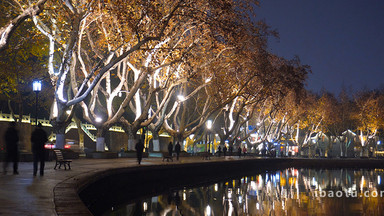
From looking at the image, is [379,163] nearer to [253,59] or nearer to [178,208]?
[253,59]

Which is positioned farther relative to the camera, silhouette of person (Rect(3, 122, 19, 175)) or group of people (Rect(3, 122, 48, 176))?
A: silhouette of person (Rect(3, 122, 19, 175))

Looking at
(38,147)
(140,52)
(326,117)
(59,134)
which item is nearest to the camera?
(38,147)

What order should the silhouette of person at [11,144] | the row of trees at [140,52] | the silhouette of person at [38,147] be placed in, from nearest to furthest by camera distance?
the silhouette of person at [38,147] < the silhouette of person at [11,144] < the row of trees at [140,52]

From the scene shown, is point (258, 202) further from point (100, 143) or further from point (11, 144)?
point (100, 143)

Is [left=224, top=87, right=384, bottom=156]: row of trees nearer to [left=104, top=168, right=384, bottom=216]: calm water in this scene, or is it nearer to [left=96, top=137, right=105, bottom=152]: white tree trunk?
[left=96, top=137, right=105, bottom=152]: white tree trunk

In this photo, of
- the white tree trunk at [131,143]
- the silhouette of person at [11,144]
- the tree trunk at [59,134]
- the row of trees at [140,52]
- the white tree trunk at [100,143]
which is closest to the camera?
the silhouette of person at [11,144]

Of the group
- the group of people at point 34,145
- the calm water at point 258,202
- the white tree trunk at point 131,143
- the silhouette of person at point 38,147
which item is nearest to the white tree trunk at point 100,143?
the white tree trunk at point 131,143

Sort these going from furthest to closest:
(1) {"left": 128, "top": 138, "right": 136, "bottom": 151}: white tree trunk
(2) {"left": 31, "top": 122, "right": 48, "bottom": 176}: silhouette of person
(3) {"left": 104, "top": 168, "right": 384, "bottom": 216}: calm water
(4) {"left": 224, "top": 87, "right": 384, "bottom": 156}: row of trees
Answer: (4) {"left": 224, "top": 87, "right": 384, "bottom": 156}: row of trees < (1) {"left": 128, "top": 138, "right": 136, "bottom": 151}: white tree trunk < (3) {"left": 104, "top": 168, "right": 384, "bottom": 216}: calm water < (2) {"left": 31, "top": 122, "right": 48, "bottom": 176}: silhouette of person

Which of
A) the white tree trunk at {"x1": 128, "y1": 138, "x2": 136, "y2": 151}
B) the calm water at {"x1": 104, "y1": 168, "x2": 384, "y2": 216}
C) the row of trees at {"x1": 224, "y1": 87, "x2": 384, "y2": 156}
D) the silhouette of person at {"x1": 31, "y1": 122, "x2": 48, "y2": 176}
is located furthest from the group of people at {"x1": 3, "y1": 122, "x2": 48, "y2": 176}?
the row of trees at {"x1": 224, "y1": 87, "x2": 384, "y2": 156}

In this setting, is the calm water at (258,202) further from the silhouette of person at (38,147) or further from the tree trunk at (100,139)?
the tree trunk at (100,139)

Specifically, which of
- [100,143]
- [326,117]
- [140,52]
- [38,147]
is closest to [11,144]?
[38,147]

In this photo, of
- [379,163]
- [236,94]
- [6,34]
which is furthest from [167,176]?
[379,163]

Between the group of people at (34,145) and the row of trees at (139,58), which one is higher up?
the row of trees at (139,58)

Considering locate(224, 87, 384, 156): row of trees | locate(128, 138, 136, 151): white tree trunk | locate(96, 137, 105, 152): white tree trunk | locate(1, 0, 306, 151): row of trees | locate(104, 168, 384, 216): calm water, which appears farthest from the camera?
locate(224, 87, 384, 156): row of trees
